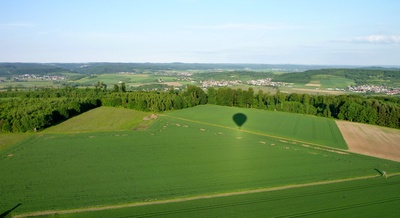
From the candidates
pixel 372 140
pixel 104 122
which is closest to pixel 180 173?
pixel 104 122

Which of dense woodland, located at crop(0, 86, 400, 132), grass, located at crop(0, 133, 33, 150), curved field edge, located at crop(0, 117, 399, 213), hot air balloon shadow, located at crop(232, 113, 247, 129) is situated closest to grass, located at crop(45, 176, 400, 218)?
curved field edge, located at crop(0, 117, 399, 213)

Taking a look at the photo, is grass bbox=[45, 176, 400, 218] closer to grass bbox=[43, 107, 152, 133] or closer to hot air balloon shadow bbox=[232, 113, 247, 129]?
hot air balloon shadow bbox=[232, 113, 247, 129]

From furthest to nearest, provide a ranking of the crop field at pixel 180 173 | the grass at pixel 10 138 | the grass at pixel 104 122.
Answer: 1. the grass at pixel 104 122
2. the grass at pixel 10 138
3. the crop field at pixel 180 173

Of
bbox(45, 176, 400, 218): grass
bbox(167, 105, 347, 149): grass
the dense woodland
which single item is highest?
the dense woodland

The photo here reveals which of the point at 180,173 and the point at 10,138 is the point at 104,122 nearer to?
the point at 10,138

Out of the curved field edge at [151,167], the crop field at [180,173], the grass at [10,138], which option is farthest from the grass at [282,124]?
the grass at [10,138]

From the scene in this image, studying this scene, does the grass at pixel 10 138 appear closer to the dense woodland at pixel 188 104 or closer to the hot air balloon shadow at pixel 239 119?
the dense woodland at pixel 188 104
